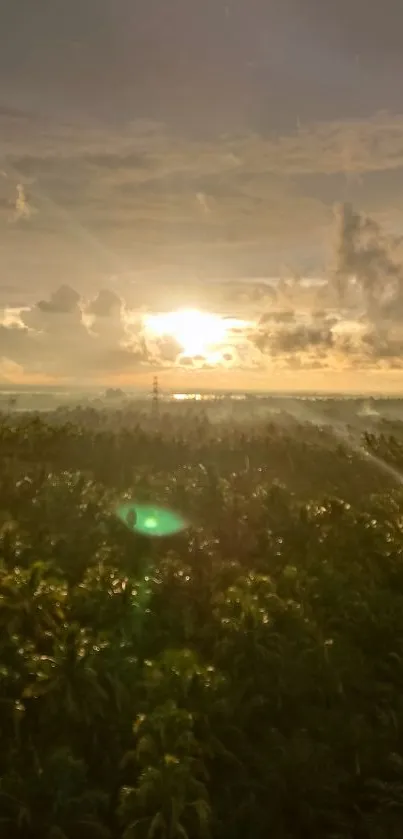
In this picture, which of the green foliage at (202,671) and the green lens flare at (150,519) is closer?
the green foliage at (202,671)

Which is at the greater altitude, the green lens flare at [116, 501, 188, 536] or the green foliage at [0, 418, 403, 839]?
the green lens flare at [116, 501, 188, 536]

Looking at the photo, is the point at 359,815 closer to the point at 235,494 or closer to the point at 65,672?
the point at 65,672

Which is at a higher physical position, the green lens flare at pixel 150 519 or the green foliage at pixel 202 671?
the green lens flare at pixel 150 519

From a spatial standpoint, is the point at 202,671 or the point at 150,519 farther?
the point at 150,519

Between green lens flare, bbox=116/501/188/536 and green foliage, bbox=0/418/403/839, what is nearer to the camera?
green foliage, bbox=0/418/403/839
